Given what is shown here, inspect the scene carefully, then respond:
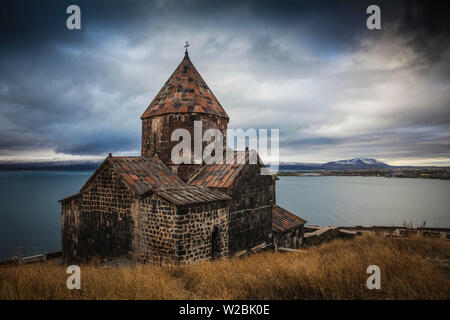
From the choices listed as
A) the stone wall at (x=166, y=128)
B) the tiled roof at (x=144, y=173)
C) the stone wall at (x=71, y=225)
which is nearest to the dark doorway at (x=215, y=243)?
the tiled roof at (x=144, y=173)

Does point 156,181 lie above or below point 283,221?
above

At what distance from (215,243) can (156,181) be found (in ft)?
9.34

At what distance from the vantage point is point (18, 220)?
39.4 meters

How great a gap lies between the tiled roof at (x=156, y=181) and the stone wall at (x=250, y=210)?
89 centimetres

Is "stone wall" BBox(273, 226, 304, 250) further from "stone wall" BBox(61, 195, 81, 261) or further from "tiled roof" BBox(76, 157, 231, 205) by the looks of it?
"stone wall" BBox(61, 195, 81, 261)

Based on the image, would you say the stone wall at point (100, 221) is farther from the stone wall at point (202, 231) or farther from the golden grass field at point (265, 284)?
the golden grass field at point (265, 284)

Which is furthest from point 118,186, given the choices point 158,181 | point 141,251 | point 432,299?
point 432,299

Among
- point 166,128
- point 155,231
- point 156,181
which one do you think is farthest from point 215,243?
point 166,128

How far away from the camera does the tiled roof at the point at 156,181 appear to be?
7.69 meters

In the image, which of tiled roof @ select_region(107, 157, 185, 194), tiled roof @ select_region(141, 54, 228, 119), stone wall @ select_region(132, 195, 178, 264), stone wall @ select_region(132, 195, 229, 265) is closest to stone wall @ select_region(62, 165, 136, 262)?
tiled roof @ select_region(107, 157, 185, 194)

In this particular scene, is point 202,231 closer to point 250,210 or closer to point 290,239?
point 250,210

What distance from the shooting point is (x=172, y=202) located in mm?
7156

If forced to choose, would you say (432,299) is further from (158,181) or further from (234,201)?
(158,181)
